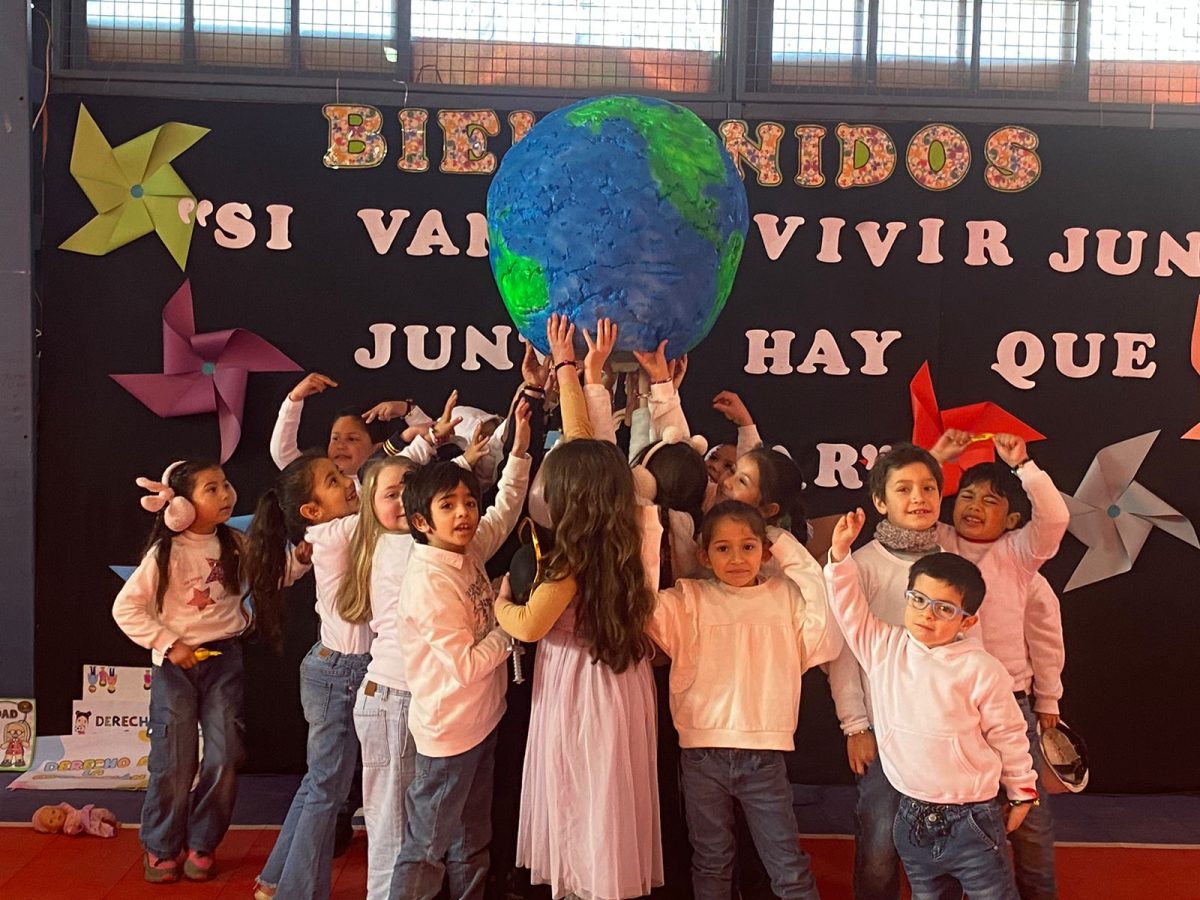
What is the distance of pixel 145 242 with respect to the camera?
354 centimetres

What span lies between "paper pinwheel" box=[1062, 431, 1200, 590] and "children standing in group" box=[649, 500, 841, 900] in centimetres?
161

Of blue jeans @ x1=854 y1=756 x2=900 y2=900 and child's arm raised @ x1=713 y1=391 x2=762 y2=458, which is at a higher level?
child's arm raised @ x1=713 y1=391 x2=762 y2=458

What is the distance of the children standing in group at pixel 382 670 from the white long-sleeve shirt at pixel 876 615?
905 mm

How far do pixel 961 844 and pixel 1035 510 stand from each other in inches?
29.0

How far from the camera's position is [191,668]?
2863 millimetres

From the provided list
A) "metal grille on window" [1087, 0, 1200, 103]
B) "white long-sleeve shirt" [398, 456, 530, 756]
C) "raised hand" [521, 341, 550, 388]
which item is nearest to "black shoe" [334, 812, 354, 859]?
"white long-sleeve shirt" [398, 456, 530, 756]

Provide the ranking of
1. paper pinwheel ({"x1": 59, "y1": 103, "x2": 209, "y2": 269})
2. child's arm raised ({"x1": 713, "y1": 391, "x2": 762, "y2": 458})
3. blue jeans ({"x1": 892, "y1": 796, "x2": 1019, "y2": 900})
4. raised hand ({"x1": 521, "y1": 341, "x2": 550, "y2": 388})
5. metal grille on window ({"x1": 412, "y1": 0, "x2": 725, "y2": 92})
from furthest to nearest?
metal grille on window ({"x1": 412, "y1": 0, "x2": 725, "y2": 92}), paper pinwheel ({"x1": 59, "y1": 103, "x2": 209, "y2": 269}), child's arm raised ({"x1": 713, "y1": 391, "x2": 762, "y2": 458}), raised hand ({"x1": 521, "y1": 341, "x2": 550, "y2": 388}), blue jeans ({"x1": 892, "y1": 796, "x2": 1019, "y2": 900})

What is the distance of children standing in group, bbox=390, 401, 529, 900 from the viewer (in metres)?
2.26

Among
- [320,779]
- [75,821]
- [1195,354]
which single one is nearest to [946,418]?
[1195,354]

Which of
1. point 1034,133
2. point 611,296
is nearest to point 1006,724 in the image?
point 611,296

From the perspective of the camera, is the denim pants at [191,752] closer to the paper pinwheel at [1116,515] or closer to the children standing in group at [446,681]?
the children standing in group at [446,681]

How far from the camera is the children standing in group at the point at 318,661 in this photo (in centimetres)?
256

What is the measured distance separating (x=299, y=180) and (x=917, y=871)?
2581 mm

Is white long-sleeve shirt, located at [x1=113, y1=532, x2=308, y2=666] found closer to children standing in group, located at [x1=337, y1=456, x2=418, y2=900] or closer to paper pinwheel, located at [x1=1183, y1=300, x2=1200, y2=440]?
children standing in group, located at [x1=337, y1=456, x2=418, y2=900]
